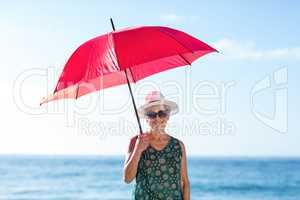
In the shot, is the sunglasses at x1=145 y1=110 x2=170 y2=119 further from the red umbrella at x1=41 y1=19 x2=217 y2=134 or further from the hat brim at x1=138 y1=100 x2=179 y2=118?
the red umbrella at x1=41 y1=19 x2=217 y2=134

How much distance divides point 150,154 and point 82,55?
3.46ft

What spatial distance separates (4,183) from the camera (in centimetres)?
3145

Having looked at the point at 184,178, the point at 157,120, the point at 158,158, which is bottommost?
the point at 184,178

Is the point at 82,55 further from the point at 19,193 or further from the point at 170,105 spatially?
the point at 19,193

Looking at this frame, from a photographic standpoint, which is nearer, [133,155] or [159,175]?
[133,155]

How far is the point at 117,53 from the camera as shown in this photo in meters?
4.77

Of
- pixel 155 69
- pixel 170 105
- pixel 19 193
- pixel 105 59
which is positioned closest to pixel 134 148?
pixel 170 105

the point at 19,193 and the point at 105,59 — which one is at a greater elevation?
the point at 105,59

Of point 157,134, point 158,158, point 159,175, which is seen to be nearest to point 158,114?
point 157,134

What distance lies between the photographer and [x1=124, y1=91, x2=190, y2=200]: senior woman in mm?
4730

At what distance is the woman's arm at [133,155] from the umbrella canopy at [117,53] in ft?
1.97

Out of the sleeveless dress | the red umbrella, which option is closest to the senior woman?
the sleeveless dress

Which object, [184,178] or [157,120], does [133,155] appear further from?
[184,178]

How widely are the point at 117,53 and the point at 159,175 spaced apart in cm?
106
